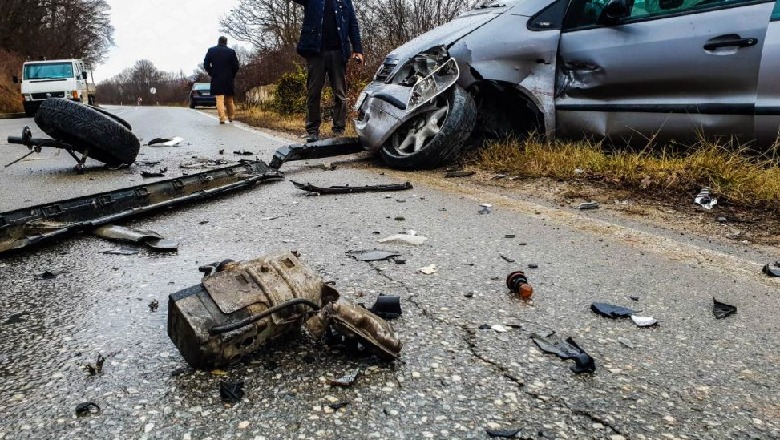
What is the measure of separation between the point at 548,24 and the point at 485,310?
12.3 ft

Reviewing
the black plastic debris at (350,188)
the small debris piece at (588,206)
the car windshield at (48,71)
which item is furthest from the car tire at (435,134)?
the car windshield at (48,71)

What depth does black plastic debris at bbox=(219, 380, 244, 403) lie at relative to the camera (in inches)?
52.2

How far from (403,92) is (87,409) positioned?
13.1 ft

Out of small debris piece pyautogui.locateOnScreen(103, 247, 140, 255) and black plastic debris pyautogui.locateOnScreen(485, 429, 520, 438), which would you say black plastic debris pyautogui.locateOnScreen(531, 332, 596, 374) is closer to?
black plastic debris pyautogui.locateOnScreen(485, 429, 520, 438)

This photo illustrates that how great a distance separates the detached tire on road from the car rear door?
5.02m

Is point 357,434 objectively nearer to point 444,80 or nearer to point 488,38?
point 444,80

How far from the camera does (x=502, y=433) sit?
1.22 m

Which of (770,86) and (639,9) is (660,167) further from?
(639,9)

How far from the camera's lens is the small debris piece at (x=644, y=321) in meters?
1.81

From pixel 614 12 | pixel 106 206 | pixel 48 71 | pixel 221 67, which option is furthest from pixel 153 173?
pixel 48 71

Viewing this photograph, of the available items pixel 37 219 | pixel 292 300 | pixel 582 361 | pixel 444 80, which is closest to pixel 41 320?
pixel 292 300

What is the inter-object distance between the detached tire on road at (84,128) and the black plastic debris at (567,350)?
4503 mm

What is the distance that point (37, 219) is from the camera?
2.71m

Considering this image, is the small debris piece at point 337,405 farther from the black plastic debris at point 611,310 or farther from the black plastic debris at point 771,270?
the black plastic debris at point 771,270
